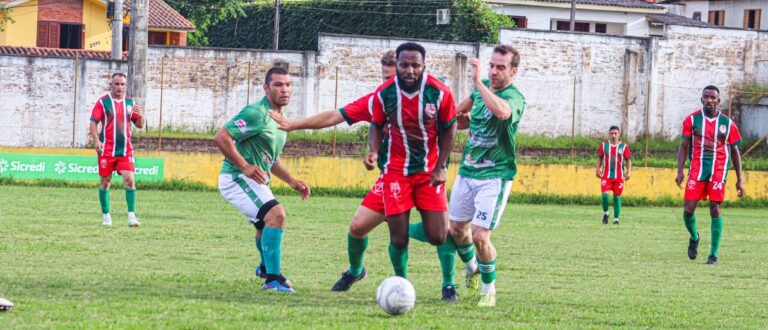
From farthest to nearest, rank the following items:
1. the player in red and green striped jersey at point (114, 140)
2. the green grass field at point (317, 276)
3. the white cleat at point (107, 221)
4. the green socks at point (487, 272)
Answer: the player in red and green striped jersey at point (114, 140) → the white cleat at point (107, 221) → the green socks at point (487, 272) → the green grass field at point (317, 276)

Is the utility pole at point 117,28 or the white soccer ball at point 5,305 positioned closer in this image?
the white soccer ball at point 5,305

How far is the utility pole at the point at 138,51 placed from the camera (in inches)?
1158

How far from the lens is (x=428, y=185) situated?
30.5 ft

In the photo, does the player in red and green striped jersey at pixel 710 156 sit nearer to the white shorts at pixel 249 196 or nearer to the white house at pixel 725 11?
the white shorts at pixel 249 196

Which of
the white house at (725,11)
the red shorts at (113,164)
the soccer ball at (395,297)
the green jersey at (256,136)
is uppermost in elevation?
the white house at (725,11)

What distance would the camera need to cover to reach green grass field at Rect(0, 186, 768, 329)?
8405 millimetres

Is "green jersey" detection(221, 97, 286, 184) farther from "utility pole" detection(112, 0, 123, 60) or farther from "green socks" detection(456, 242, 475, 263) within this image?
"utility pole" detection(112, 0, 123, 60)

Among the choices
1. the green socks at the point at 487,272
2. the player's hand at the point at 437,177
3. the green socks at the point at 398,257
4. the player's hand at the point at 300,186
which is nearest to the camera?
the player's hand at the point at 437,177

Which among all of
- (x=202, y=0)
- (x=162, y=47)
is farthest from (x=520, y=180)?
(x=202, y=0)

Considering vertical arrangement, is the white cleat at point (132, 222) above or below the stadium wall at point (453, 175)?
below

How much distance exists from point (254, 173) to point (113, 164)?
790 centimetres

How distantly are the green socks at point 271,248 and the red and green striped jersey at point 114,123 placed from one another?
7704 millimetres

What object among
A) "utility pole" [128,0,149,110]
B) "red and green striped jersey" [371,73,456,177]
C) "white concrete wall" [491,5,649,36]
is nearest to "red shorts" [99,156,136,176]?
"red and green striped jersey" [371,73,456,177]

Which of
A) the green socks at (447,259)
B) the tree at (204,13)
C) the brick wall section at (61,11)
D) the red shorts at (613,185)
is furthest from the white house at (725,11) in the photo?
the green socks at (447,259)
